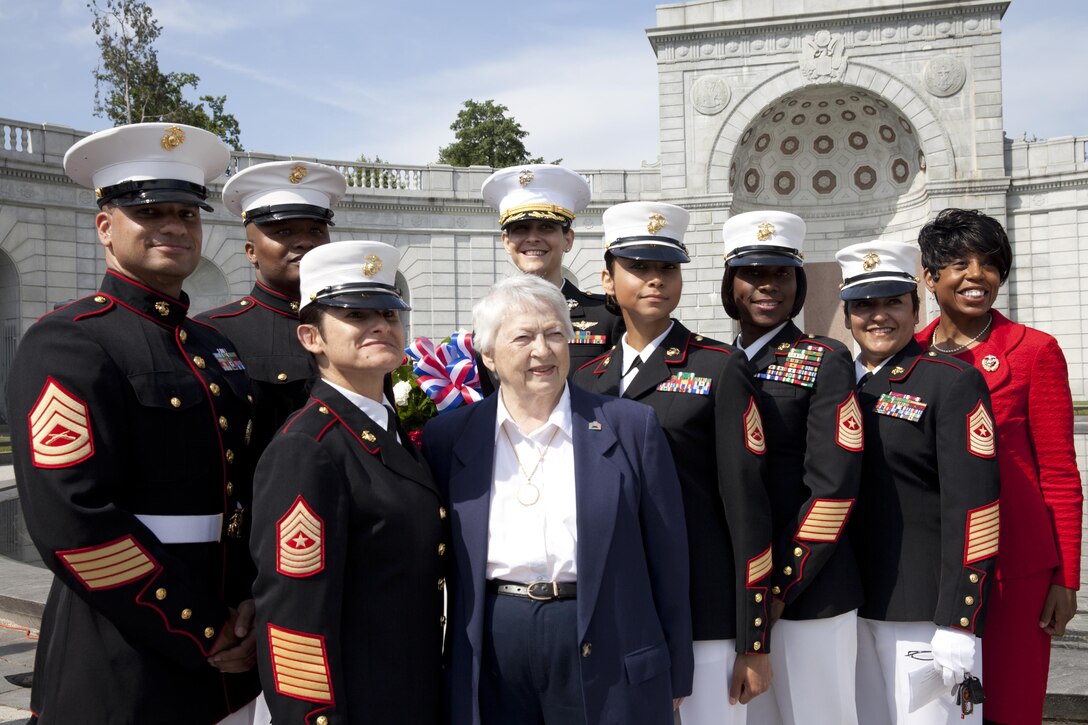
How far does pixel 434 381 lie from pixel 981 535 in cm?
223

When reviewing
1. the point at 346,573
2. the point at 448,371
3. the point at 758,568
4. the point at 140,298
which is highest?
the point at 140,298

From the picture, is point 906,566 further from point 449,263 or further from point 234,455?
point 449,263

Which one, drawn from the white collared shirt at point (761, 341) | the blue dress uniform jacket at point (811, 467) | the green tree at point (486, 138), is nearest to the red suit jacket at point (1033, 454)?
the blue dress uniform jacket at point (811, 467)

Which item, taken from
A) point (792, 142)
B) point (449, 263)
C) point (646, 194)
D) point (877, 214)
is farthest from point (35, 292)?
point (877, 214)

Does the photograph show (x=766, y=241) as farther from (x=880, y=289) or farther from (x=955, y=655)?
(x=955, y=655)

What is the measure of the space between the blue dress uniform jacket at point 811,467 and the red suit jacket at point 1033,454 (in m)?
0.82

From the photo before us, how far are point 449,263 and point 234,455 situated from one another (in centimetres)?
1835

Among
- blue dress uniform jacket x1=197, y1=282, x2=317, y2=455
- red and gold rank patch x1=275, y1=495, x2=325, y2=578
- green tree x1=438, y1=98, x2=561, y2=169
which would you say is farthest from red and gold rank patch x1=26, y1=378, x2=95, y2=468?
green tree x1=438, y1=98, x2=561, y2=169

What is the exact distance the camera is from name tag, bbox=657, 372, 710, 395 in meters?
3.22

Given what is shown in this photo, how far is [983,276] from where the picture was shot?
3982mm

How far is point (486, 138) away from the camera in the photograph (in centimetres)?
3178

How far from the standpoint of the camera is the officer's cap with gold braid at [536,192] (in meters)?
4.19

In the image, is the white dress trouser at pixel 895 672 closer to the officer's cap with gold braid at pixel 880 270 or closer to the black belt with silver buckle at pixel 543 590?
the officer's cap with gold braid at pixel 880 270

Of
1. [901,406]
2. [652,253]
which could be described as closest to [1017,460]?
[901,406]
